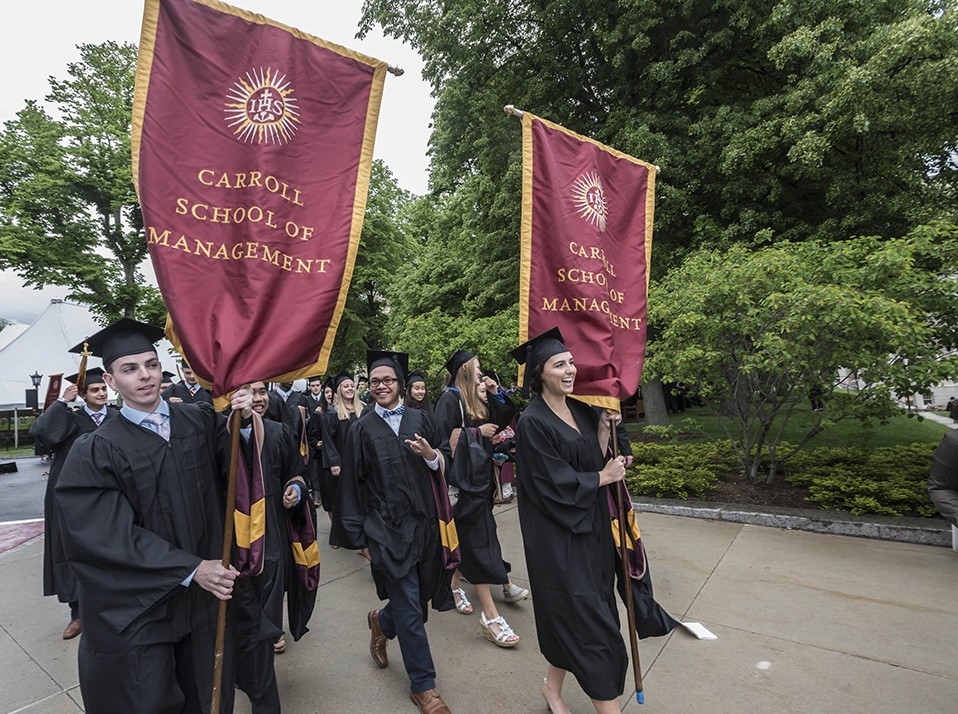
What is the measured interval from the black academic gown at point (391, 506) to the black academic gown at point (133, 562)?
111 centimetres

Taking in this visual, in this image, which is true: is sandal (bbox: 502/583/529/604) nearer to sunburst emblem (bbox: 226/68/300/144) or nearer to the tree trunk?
sunburst emblem (bbox: 226/68/300/144)

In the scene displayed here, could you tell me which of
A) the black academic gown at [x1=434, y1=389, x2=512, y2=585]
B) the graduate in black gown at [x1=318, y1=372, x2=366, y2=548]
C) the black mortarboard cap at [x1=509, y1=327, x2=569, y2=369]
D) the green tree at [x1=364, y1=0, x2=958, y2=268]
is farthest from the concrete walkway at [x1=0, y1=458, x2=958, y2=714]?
the green tree at [x1=364, y1=0, x2=958, y2=268]

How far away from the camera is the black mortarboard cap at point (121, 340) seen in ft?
7.75

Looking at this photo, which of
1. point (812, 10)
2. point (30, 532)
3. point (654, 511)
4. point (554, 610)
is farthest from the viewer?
point (812, 10)

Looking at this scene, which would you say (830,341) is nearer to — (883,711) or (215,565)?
(883,711)

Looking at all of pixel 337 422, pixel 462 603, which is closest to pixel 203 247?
pixel 462 603

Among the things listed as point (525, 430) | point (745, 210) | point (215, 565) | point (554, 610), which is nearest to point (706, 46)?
point (745, 210)

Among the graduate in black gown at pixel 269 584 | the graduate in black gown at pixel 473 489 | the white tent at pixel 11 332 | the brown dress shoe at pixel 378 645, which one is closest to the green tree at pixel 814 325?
the graduate in black gown at pixel 473 489

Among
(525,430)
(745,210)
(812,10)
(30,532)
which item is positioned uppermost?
(812,10)

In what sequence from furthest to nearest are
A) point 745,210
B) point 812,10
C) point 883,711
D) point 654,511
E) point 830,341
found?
point 745,210 < point 812,10 < point 654,511 < point 830,341 < point 883,711

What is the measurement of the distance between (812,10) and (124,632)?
12231 millimetres

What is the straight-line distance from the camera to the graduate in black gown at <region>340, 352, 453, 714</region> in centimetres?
319

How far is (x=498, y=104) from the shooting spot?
12758 mm

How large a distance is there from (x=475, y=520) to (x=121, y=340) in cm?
279
